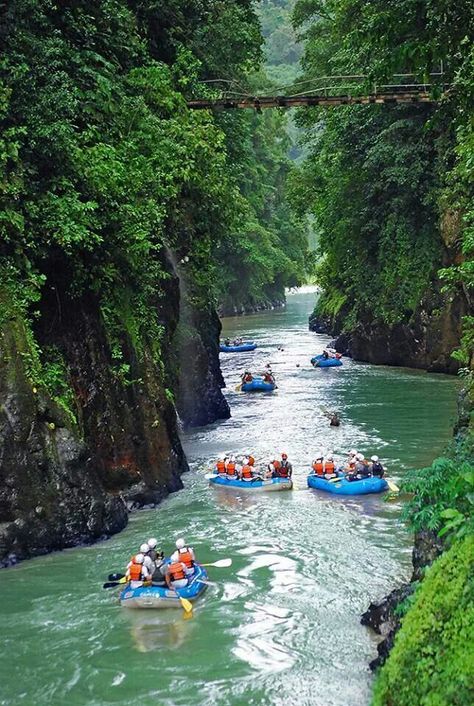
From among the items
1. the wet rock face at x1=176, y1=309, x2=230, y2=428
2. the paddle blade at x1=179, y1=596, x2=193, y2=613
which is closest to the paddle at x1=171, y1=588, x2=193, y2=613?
the paddle blade at x1=179, y1=596, x2=193, y2=613

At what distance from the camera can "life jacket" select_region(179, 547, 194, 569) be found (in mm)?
12867

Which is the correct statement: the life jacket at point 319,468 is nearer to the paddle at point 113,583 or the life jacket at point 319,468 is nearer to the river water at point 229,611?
the river water at point 229,611

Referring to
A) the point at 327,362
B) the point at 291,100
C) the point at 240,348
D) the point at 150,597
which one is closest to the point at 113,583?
the point at 150,597

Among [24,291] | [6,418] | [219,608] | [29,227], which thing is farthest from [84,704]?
[29,227]

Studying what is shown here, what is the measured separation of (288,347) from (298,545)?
3538 centimetres

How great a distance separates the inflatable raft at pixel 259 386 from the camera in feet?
112

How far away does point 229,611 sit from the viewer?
1191cm

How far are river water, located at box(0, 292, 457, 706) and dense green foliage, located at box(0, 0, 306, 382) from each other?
4.09 m

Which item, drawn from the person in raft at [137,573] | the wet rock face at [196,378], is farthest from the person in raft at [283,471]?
the wet rock face at [196,378]

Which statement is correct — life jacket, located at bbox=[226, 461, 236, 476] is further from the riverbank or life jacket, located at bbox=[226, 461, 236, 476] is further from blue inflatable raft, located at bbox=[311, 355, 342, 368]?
blue inflatable raft, located at bbox=[311, 355, 342, 368]

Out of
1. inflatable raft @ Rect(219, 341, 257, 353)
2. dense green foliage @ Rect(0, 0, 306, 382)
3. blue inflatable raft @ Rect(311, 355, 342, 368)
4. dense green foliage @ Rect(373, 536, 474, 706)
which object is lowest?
blue inflatable raft @ Rect(311, 355, 342, 368)

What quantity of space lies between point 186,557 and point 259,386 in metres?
21.4

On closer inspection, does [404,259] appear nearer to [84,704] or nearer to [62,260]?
[62,260]

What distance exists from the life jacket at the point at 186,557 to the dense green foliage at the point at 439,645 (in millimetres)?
6918
